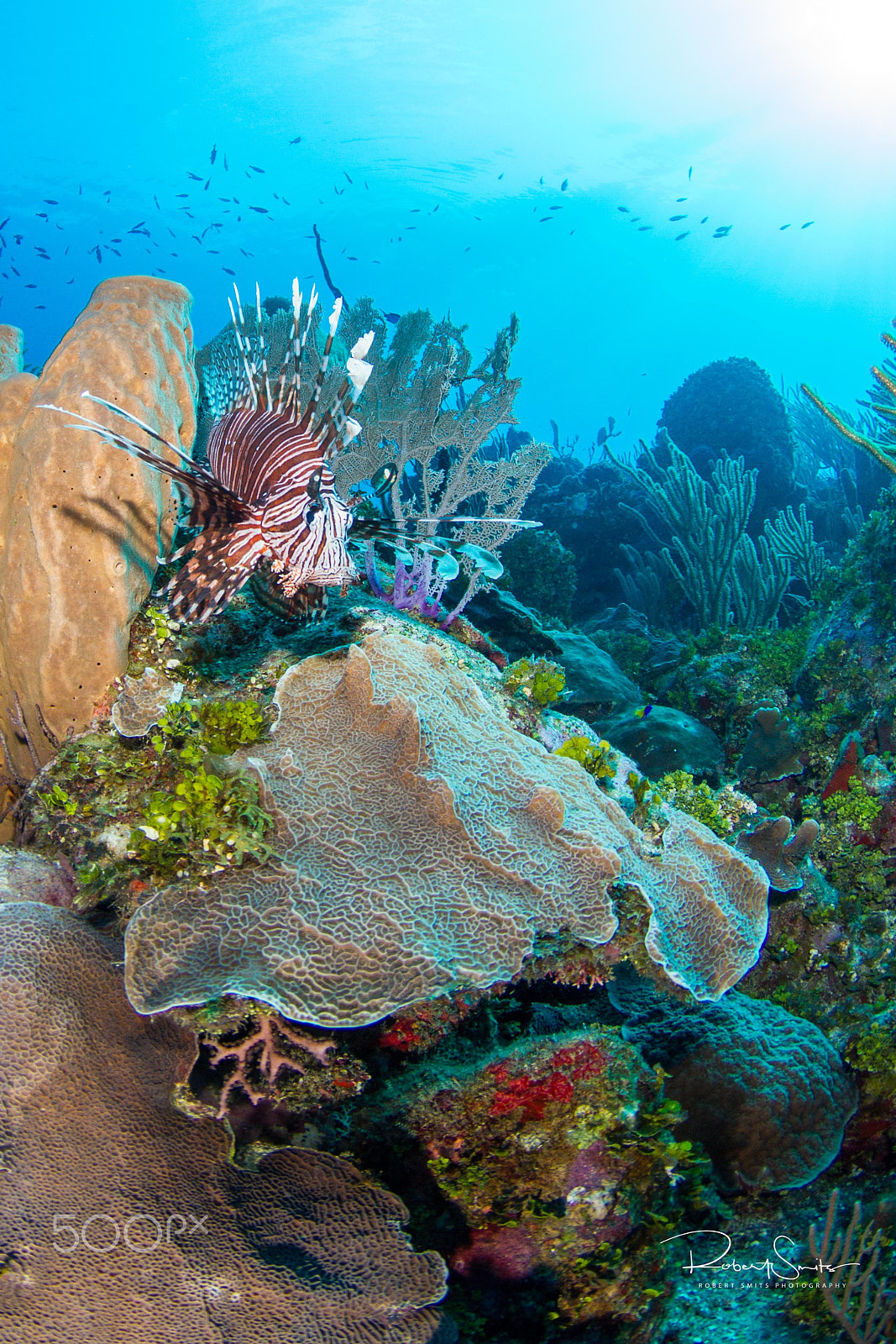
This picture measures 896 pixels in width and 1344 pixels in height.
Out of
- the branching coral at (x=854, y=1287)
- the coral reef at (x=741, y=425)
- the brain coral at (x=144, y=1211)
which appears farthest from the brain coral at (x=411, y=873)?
the coral reef at (x=741, y=425)

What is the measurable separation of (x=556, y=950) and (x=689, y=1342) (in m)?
1.68

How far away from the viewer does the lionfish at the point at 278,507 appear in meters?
2.41

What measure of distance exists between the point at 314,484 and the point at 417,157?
65.0m

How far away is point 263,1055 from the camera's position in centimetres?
204

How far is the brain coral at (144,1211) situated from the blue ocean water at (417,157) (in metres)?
32.5

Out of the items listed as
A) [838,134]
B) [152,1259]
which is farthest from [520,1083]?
[838,134]

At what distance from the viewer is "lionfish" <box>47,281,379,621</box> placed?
2412 millimetres

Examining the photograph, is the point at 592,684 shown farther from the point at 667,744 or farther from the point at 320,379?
the point at 320,379

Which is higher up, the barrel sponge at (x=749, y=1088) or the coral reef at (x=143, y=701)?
the coral reef at (x=143, y=701)

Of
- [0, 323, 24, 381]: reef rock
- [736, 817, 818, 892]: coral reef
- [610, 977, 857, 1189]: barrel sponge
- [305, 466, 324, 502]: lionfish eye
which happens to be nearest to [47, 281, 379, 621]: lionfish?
[305, 466, 324, 502]: lionfish eye

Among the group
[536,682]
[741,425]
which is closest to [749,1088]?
[536,682]

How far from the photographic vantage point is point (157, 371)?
11.2 ft

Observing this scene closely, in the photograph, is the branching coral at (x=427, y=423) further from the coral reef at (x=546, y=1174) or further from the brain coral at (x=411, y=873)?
the coral reef at (x=546, y=1174)

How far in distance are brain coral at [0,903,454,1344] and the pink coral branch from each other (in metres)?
0.16
